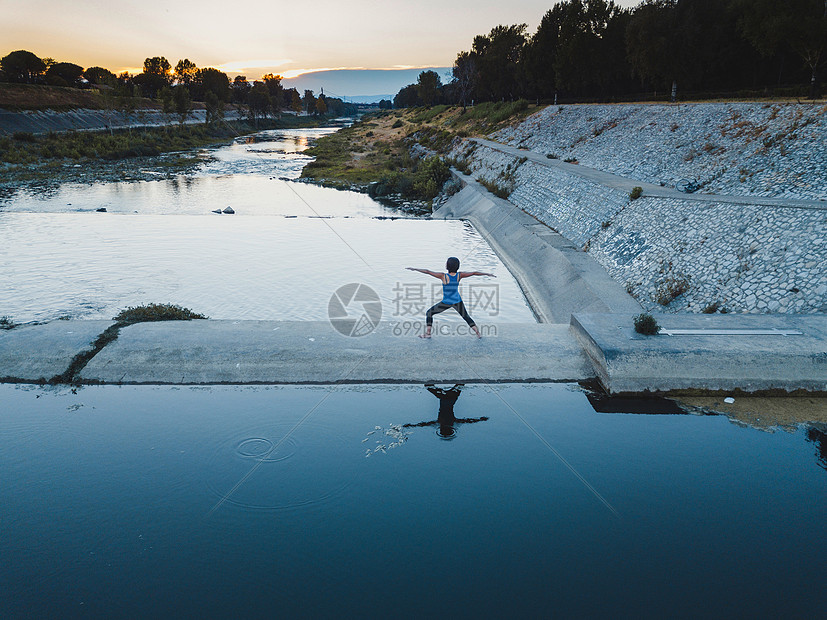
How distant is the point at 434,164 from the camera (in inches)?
1674

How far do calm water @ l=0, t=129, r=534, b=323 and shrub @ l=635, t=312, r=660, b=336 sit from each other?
5658mm

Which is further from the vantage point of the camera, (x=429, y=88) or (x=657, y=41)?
(x=429, y=88)

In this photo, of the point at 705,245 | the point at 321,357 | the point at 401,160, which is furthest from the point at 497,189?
the point at 401,160

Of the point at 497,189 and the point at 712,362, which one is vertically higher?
the point at 497,189

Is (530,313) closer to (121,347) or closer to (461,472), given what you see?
(461,472)

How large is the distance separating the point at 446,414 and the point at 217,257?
15.8 m

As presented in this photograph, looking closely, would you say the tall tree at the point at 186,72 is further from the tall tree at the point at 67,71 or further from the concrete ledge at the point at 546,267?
the concrete ledge at the point at 546,267

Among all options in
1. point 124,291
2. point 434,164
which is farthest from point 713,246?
point 434,164

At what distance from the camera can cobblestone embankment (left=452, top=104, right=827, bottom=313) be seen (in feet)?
40.0

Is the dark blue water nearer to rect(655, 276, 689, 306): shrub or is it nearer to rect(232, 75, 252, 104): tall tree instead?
rect(655, 276, 689, 306): shrub

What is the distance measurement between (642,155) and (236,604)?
2961cm

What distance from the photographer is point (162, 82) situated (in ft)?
444

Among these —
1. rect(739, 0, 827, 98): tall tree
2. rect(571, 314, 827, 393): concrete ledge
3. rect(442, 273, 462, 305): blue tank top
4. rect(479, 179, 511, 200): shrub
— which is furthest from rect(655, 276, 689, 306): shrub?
rect(739, 0, 827, 98): tall tree

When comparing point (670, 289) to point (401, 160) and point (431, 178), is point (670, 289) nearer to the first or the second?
point (431, 178)
